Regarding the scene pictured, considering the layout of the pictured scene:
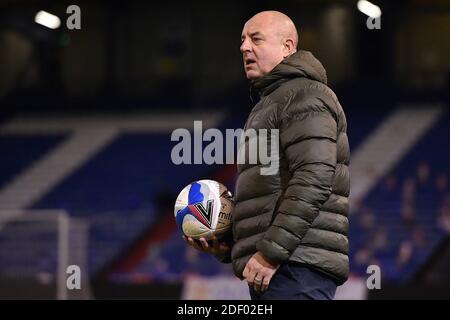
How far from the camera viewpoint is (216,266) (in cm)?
1176

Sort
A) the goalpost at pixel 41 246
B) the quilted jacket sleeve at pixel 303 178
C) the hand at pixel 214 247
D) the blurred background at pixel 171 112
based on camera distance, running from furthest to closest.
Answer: the blurred background at pixel 171 112 → the goalpost at pixel 41 246 → the hand at pixel 214 247 → the quilted jacket sleeve at pixel 303 178

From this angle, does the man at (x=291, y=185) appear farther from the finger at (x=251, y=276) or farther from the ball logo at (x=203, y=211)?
the ball logo at (x=203, y=211)

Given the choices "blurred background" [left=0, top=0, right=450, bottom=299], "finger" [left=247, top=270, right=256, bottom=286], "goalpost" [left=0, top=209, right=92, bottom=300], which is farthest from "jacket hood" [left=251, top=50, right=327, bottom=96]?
"blurred background" [left=0, top=0, right=450, bottom=299]

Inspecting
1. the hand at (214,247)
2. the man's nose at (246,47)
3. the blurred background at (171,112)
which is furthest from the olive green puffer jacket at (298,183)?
the blurred background at (171,112)

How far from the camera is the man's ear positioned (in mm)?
3821

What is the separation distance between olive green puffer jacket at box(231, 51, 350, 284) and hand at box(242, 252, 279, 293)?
4cm

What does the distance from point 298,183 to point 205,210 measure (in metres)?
0.59

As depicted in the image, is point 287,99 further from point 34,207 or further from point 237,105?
point 237,105

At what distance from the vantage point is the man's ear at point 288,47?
3.82m

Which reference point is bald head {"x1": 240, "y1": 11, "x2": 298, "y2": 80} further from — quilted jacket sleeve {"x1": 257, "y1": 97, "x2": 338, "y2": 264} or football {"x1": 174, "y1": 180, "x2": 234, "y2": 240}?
football {"x1": 174, "y1": 180, "x2": 234, "y2": 240}

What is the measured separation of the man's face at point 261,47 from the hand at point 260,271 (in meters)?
0.63

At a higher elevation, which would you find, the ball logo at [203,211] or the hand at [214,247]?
the ball logo at [203,211]

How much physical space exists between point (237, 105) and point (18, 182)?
3336 millimetres
